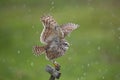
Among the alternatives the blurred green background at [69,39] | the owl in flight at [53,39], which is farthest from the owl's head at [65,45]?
the blurred green background at [69,39]

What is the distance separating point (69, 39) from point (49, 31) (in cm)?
73

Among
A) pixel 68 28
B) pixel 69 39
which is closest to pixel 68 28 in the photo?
pixel 68 28

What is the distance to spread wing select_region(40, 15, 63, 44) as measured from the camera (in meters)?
0.98

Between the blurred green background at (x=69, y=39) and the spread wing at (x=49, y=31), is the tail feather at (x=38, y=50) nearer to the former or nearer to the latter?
the spread wing at (x=49, y=31)

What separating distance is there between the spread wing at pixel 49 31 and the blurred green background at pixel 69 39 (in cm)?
51

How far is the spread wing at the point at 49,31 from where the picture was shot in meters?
0.98

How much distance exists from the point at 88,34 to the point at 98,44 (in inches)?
2.4

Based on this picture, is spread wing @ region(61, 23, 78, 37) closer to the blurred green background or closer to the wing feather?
the wing feather

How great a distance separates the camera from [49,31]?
0.99m

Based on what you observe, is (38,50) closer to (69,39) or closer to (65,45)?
(65,45)

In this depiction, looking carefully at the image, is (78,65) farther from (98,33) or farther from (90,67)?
(98,33)

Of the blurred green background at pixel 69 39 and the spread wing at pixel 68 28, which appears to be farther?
the blurred green background at pixel 69 39

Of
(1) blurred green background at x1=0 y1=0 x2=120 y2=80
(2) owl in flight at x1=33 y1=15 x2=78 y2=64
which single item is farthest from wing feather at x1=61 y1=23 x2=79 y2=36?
(1) blurred green background at x1=0 y1=0 x2=120 y2=80

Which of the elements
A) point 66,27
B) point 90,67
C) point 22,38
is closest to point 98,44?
point 90,67
